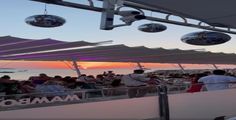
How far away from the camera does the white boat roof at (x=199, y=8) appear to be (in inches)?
182

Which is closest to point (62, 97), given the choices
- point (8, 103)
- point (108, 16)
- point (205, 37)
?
point (8, 103)

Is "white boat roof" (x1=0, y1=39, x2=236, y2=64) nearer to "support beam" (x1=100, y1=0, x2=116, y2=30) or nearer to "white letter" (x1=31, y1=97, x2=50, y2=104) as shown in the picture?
"support beam" (x1=100, y1=0, x2=116, y2=30)

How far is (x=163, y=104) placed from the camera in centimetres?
394

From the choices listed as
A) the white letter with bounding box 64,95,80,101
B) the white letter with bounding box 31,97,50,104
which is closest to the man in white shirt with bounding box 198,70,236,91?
the white letter with bounding box 64,95,80,101

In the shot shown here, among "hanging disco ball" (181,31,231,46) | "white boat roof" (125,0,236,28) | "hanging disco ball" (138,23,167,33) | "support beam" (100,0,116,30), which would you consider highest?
"white boat roof" (125,0,236,28)

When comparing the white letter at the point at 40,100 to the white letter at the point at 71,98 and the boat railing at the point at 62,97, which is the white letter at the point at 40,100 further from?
the white letter at the point at 71,98

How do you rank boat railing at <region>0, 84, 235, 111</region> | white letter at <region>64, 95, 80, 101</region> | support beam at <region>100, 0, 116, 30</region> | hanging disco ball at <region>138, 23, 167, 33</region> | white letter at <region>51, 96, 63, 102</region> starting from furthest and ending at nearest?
hanging disco ball at <region>138, 23, 167, 33</region> → support beam at <region>100, 0, 116, 30</region> → white letter at <region>64, 95, 80, 101</region> → white letter at <region>51, 96, 63, 102</region> → boat railing at <region>0, 84, 235, 111</region>

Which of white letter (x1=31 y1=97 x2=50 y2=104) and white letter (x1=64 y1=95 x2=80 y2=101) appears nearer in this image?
white letter (x1=31 y1=97 x2=50 y2=104)

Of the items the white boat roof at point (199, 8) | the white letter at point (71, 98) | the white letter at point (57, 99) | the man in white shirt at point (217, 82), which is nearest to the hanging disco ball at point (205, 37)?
the white boat roof at point (199, 8)

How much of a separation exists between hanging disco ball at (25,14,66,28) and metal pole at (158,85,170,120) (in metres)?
2.15

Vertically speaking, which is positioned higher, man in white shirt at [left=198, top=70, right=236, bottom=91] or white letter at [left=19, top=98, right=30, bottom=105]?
man in white shirt at [left=198, top=70, right=236, bottom=91]

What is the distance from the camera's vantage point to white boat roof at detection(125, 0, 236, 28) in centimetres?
461

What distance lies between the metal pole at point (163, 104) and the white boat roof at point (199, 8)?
46.2 inches

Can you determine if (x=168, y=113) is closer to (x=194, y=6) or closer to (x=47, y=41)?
(x=194, y=6)
